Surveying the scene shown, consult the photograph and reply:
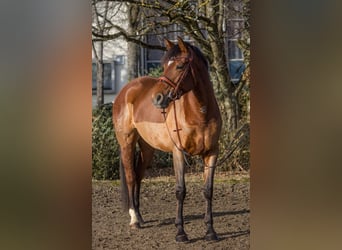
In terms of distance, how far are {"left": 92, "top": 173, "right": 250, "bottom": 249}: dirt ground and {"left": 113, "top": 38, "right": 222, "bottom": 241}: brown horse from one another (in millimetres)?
34

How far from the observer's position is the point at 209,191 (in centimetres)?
309

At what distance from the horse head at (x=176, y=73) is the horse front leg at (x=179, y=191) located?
0.26m

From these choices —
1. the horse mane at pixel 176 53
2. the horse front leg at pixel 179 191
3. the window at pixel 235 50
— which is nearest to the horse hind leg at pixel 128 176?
the horse front leg at pixel 179 191

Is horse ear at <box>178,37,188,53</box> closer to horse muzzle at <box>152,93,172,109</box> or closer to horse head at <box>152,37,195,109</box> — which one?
horse head at <box>152,37,195,109</box>

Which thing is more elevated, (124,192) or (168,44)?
(168,44)

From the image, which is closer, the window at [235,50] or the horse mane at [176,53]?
the horse mane at [176,53]

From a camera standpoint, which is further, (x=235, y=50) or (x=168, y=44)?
(x=235, y=50)

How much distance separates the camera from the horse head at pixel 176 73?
119 inches

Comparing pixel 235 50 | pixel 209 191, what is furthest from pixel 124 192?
pixel 235 50

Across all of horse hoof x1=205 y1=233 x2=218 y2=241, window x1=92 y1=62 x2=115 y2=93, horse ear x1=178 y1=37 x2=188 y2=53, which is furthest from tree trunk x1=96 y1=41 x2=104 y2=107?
horse hoof x1=205 y1=233 x2=218 y2=241

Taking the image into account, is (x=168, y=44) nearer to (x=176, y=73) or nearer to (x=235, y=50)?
(x=176, y=73)

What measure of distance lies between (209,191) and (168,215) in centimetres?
23

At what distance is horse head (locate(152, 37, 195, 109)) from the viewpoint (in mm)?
3021

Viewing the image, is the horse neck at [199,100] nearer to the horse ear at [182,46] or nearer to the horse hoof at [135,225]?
the horse ear at [182,46]
